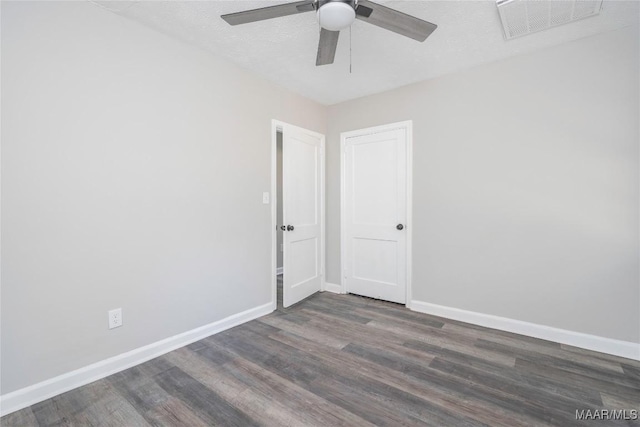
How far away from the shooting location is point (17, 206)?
1.69 m

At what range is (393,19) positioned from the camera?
5.37ft

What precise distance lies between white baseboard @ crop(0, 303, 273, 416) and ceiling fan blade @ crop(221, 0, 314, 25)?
7.80 ft

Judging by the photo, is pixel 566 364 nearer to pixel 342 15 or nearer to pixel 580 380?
pixel 580 380

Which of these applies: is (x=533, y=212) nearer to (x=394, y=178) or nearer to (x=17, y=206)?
(x=394, y=178)

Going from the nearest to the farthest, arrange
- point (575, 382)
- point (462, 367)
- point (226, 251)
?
1. point (575, 382)
2. point (462, 367)
3. point (226, 251)

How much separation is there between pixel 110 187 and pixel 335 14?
186cm

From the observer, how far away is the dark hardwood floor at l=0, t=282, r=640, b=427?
163 cm

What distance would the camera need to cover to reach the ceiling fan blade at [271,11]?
5.18 ft

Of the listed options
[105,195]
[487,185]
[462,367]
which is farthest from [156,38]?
[462,367]

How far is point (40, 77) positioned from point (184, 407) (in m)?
2.17

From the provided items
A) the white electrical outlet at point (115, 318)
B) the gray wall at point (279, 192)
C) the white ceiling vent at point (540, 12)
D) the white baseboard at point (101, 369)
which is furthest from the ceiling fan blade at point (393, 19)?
the gray wall at point (279, 192)

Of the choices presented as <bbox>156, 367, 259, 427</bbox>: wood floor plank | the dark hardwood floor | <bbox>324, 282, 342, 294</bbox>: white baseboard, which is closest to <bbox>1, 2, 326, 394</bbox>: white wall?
the dark hardwood floor

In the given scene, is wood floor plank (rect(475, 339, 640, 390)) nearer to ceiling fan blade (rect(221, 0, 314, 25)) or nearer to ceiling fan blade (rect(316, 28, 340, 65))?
ceiling fan blade (rect(316, 28, 340, 65))

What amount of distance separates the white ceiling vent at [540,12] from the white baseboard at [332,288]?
3179mm
